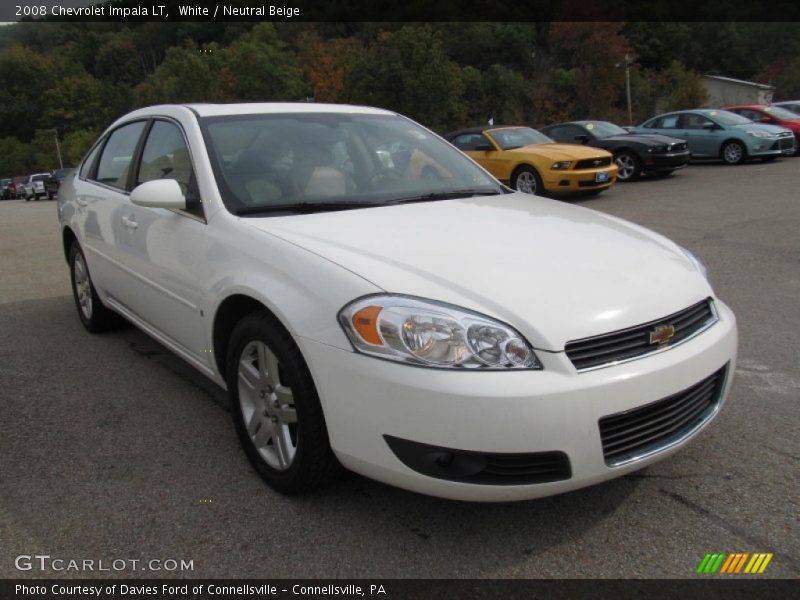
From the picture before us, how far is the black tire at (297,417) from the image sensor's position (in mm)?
2471

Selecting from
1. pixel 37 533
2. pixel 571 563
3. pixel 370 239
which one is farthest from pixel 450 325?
pixel 37 533

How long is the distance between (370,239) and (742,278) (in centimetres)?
474

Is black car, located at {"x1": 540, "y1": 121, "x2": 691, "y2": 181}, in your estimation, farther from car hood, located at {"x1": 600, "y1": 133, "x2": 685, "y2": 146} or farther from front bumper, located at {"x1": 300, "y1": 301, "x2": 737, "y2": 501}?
front bumper, located at {"x1": 300, "y1": 301, "x2": 737, "y2": 501}

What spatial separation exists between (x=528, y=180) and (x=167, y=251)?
32.5 feet

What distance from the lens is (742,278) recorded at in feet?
20.4

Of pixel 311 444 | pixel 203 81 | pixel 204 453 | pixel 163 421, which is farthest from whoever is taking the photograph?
pixel 203 81

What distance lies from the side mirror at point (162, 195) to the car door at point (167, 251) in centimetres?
7

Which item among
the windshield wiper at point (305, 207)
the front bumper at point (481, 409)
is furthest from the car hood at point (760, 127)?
the front bumper at point (481, 409)

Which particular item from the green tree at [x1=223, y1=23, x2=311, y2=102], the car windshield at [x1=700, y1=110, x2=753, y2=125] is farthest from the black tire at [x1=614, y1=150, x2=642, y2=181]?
the green tree at [x1=223, y1=23, x2=311, y2=102]

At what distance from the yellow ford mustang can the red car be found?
29.8 feet

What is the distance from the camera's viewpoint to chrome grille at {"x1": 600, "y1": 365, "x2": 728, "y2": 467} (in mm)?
2260

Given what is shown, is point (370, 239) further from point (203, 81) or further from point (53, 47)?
point (53, 47)

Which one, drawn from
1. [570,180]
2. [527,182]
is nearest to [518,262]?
[570,180]

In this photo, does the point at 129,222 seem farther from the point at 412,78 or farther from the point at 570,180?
the point at 412,78
